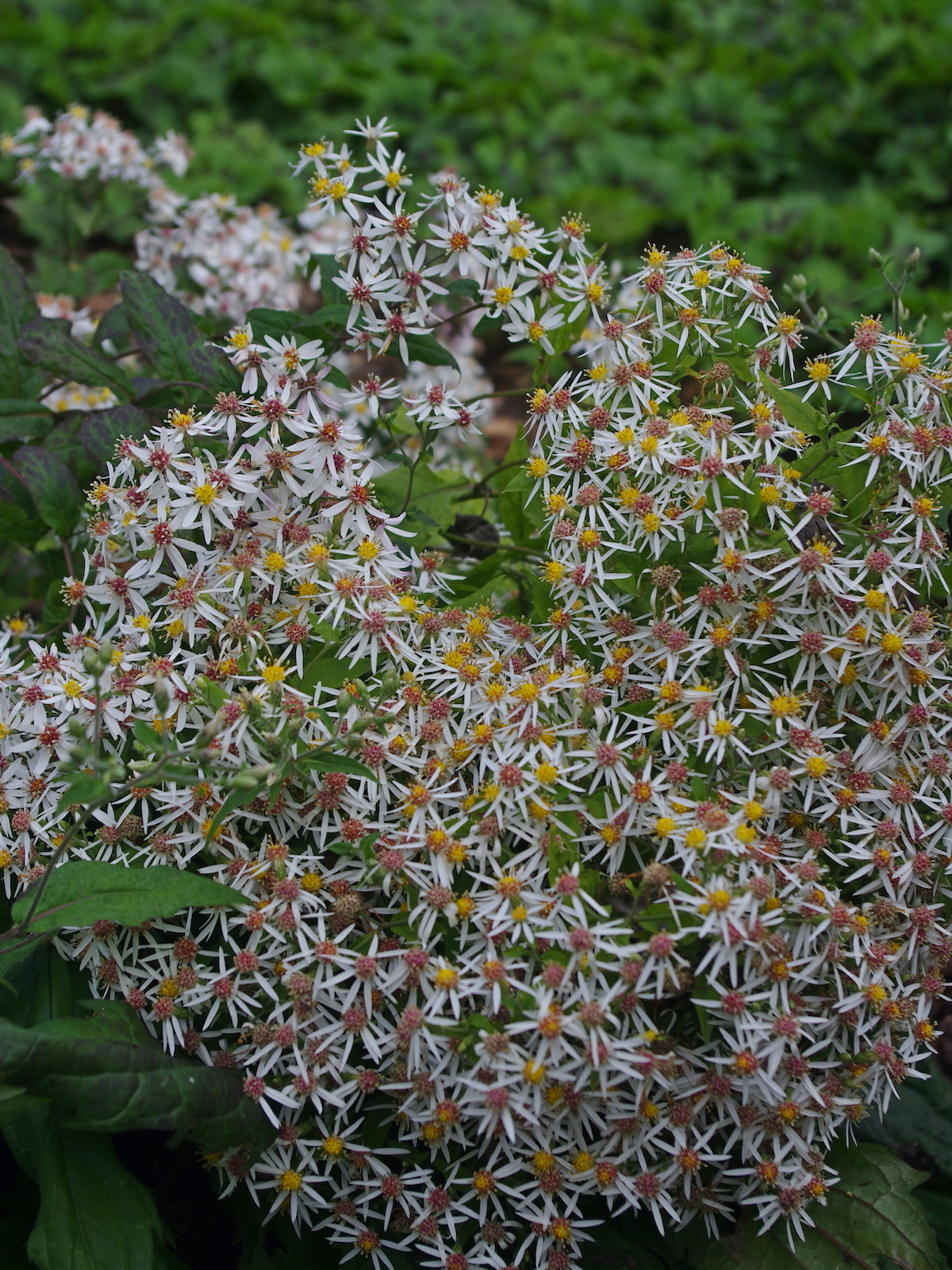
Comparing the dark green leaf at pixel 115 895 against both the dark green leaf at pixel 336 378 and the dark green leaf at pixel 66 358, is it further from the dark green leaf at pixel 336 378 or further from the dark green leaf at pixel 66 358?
the dark green leaf at pixel 66 358

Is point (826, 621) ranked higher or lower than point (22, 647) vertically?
higher

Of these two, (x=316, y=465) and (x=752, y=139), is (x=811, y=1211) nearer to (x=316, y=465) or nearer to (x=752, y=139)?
(x=316, y=465)

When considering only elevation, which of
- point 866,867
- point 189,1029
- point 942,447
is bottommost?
point 189,1029

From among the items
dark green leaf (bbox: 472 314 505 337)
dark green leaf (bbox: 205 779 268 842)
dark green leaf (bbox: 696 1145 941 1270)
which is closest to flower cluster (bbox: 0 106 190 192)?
dark green leaf (bbox: 472 314 505 337)

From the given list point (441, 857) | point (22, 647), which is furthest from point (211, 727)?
point (22, 647)

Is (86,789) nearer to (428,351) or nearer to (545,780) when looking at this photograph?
(545,780)

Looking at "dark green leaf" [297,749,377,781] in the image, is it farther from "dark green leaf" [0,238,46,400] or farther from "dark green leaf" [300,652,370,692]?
"dark green leaf" [0,238,46,400]

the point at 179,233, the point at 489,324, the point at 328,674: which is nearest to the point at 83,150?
the point at 179,233
